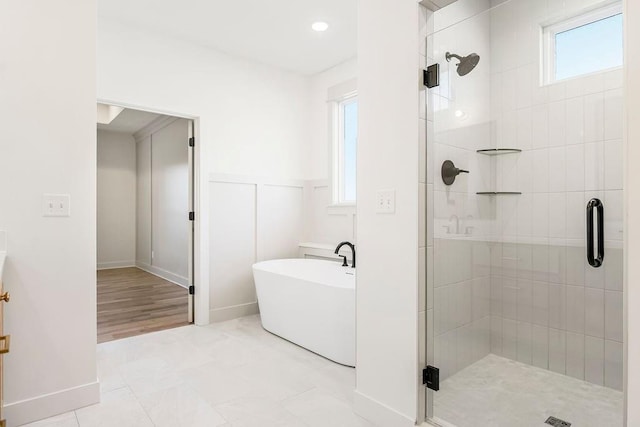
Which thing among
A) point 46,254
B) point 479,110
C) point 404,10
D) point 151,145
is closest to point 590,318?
point 479,110

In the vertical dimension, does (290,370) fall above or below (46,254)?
below

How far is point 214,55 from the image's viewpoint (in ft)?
12.1

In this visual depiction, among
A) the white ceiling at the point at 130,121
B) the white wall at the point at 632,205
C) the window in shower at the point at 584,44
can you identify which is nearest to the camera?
the white wall at the point at 632,205

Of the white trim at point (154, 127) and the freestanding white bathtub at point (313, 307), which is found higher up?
the white trim at point (154, 127)

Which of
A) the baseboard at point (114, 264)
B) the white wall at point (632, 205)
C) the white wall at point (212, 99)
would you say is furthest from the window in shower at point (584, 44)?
the baseboard at point (114, 264)

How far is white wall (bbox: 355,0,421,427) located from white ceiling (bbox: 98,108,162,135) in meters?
4.62

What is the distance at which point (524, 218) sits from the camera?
1992 mm

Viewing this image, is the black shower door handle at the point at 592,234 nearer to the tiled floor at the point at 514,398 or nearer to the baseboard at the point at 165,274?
the tiled floor at the point at 514,398

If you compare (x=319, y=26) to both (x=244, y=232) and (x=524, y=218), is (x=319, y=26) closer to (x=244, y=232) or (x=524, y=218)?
(x=244, y=232)

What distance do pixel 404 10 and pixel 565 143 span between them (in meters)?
0.99

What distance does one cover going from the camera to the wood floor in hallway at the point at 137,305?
3.50m

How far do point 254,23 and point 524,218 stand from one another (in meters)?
2.62

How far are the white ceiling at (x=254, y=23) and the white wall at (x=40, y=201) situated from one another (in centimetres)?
103

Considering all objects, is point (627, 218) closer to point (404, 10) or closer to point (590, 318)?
point (590, 318)
